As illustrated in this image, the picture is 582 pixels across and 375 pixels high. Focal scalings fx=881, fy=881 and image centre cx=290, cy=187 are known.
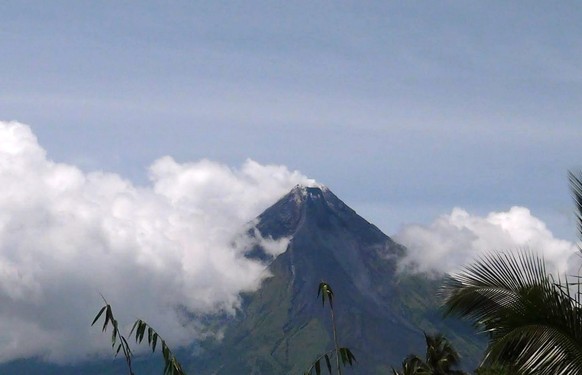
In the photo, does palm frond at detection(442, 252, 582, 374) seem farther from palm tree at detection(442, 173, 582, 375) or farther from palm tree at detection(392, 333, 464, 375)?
palm tree at detection(392, 333, 464, 375)

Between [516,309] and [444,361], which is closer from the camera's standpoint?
[516,309]

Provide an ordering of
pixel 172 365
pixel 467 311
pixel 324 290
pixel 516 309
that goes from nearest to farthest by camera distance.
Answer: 1. pixel 516 309
2. pixel 467 311
3. pixel 172 365
4. pixel 324 290

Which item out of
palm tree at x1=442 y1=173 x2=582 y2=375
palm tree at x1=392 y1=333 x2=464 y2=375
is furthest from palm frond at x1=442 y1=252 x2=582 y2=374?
palm tree at x1=392 y1=333 x2=464 y2=375

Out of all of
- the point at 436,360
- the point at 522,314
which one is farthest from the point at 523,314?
the point at 436,360

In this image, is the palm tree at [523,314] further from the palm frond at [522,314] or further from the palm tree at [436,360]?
the palm tree at [436,360]

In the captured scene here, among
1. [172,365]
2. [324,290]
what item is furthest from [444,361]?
[172,365]

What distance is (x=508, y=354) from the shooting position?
13.7m

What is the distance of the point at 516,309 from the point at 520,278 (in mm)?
569

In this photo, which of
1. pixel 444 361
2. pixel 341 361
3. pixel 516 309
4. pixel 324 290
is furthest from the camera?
pixel 444 361

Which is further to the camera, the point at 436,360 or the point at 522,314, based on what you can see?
the point at 436,360

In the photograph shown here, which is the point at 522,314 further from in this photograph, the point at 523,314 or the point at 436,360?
the point at 436,360

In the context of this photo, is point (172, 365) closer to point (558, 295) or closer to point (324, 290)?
point (558, 295)

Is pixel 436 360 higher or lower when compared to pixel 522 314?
higher

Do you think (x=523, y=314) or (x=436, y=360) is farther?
(x=436, y=360)
